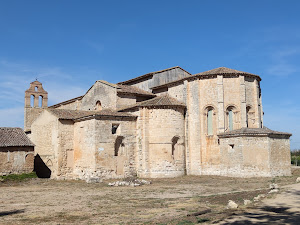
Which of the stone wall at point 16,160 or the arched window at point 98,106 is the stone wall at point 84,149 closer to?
the stone wall at point 16,160

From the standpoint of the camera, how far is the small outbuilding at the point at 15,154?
2256 cm

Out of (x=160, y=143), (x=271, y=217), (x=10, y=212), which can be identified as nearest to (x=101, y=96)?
(x=160, y=143)

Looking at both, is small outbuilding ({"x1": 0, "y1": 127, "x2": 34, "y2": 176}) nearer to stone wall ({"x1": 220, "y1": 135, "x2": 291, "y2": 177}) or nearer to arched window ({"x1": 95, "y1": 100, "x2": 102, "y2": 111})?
arched window ({"x1": 95, "y1": 100, "x2": 102, "y2": 111})

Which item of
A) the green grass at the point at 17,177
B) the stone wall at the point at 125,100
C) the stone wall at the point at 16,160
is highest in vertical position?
the stone wall at the point at 125,100

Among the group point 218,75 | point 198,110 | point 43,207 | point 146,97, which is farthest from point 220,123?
point 43,207

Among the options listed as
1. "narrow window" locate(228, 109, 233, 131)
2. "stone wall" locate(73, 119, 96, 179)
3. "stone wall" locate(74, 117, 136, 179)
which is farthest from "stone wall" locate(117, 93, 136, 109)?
"narrow window" locate(228, 109, 233, 131)

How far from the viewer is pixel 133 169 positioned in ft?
79.8

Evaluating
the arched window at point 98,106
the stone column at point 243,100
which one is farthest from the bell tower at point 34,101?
the stone column at point 243,100

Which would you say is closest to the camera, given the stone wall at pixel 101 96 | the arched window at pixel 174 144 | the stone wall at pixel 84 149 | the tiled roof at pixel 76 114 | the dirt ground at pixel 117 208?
the dirt ground at pixel 117 208

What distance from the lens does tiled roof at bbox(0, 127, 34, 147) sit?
2314 centimetres

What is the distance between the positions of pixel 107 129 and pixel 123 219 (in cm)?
1427

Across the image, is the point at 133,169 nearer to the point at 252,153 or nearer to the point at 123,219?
the point at 252,153

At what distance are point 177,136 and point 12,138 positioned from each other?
12648 mm

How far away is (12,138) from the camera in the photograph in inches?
945
